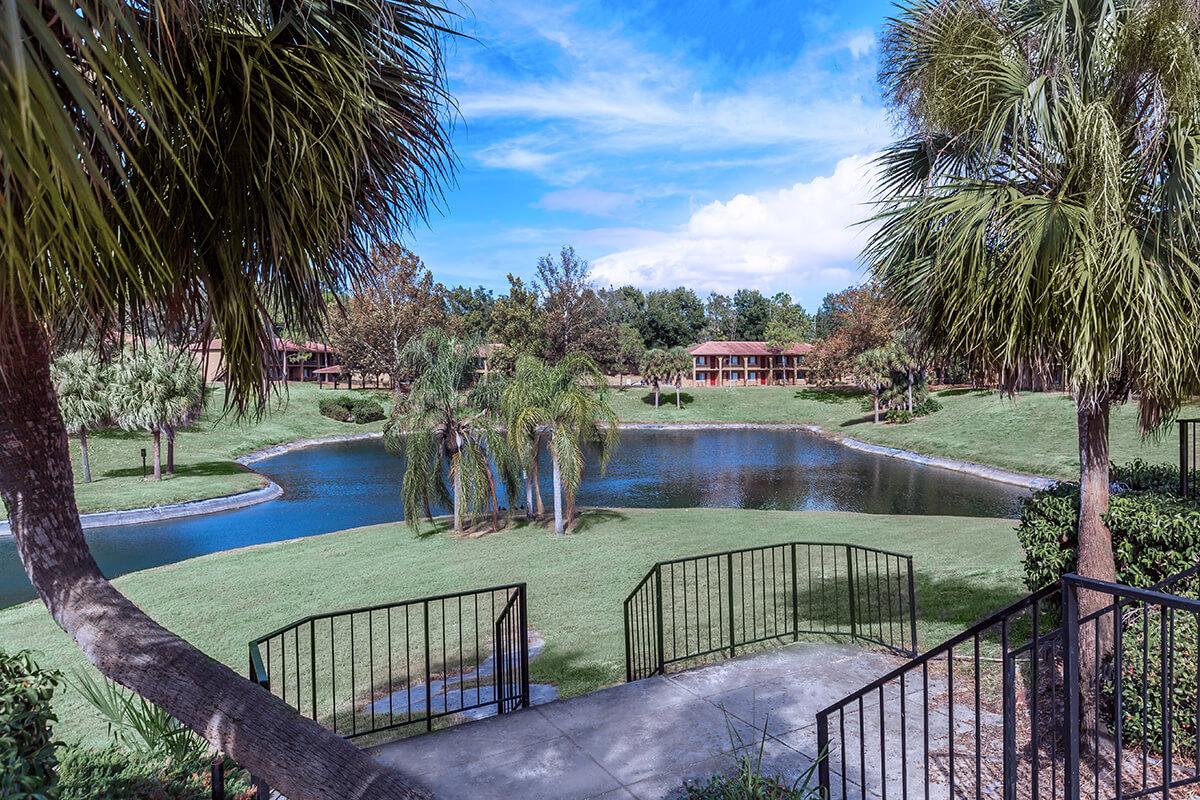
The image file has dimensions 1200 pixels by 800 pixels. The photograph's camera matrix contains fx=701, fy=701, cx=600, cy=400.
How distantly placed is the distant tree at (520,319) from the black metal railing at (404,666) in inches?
1473

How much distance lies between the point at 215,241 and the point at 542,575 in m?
8.70

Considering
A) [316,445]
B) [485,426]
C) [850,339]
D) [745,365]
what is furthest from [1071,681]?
[745,365]

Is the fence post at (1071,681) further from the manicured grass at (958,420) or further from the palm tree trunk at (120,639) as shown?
the manicured grass at (958,420)

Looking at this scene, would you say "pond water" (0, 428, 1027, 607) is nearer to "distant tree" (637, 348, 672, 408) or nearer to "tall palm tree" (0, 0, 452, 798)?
"tall palm tree" (0, 0, 452, 798)

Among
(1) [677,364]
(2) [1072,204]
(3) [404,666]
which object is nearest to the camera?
(2) [1072,204]

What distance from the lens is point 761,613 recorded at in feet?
26.7

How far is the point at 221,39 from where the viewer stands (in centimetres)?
202

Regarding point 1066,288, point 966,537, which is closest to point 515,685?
point 1066,288

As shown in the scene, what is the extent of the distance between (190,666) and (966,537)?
11.6m

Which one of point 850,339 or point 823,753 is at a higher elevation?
point 850,339

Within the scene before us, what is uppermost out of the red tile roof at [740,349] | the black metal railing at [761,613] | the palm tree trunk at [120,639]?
the red tile roof at [740,349]

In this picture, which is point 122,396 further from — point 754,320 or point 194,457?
point 754,320

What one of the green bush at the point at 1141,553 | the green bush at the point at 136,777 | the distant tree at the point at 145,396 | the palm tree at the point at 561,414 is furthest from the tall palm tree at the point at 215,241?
the distant tree at the point at 145,396

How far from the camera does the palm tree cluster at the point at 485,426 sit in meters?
12.9
